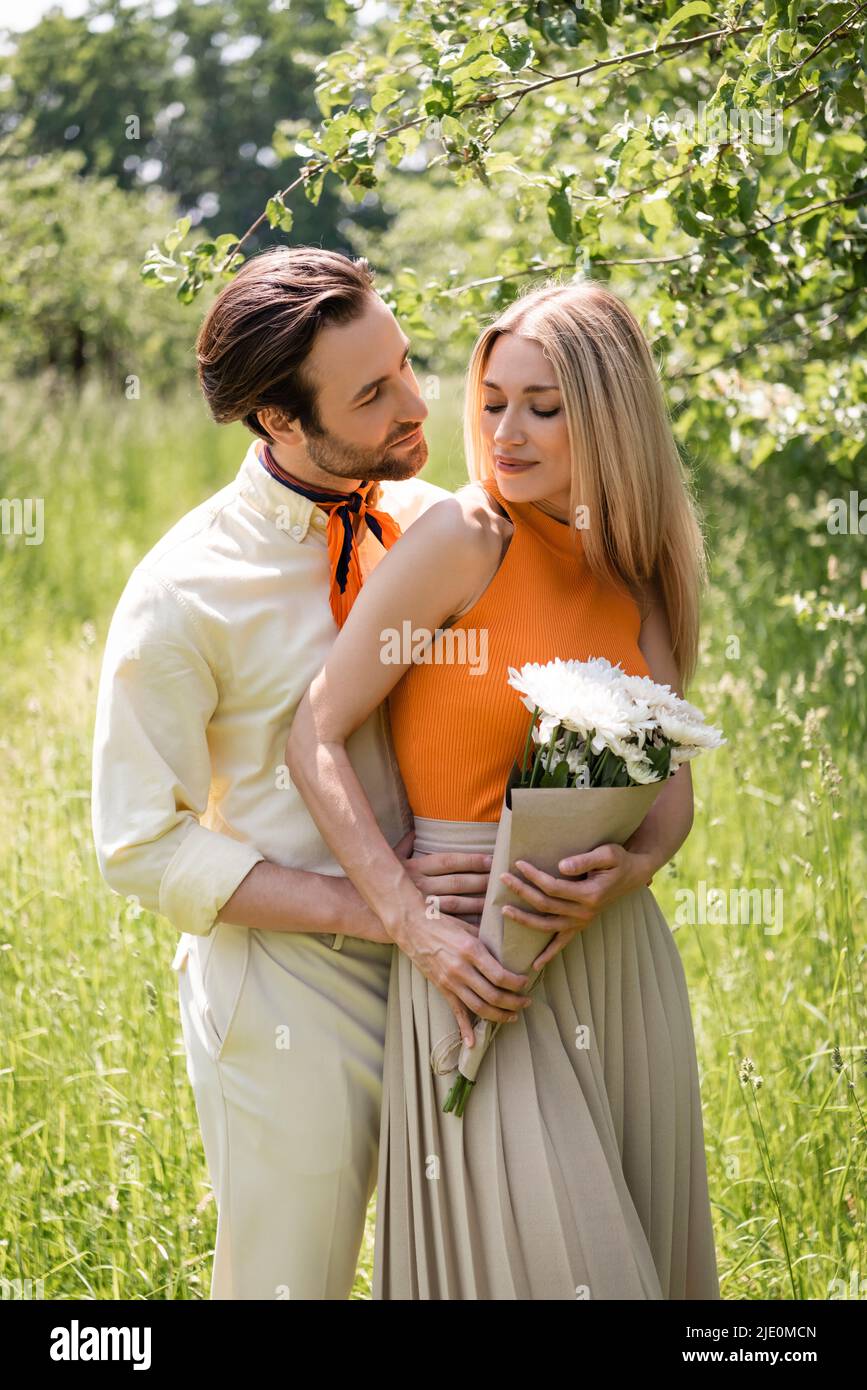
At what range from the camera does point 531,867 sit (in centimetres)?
221

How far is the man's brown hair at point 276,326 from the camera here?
8.13 feet

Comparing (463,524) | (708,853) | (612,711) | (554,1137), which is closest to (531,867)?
(612,711)

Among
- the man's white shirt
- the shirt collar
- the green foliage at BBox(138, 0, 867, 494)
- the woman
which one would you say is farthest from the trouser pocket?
the green foliage at BBox(138, 0, 867, 494)

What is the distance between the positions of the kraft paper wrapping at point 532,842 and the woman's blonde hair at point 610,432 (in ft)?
1.82

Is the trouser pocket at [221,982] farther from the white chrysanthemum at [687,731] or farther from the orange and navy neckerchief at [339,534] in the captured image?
the white chrysanthemum at [687,731]

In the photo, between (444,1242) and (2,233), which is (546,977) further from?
(2,233)

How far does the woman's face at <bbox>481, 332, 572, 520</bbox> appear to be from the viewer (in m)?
2.44

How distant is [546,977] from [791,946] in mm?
1792

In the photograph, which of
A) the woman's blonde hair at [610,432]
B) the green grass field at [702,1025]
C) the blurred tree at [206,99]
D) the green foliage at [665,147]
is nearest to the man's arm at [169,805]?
the woman's blonde hair at [610,432]

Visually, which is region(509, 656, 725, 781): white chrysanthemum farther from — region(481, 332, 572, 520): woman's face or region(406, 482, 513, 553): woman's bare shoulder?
region(481, 332, 572, 520): woman's face

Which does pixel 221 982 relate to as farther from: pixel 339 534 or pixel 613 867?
pixel 339 534

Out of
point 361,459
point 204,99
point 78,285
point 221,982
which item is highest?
point 204,99

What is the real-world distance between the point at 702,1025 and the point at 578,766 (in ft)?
7.15
